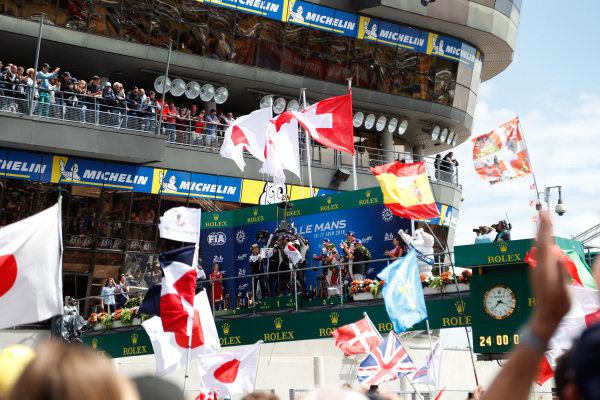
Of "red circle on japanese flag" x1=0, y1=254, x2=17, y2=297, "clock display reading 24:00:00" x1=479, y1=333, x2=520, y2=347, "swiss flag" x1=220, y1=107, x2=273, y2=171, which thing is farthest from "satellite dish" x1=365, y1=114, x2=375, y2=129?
"red circle on japanese flag" x1=0, y1=254, x2=17, y2=297

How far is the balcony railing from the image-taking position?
30.4 m

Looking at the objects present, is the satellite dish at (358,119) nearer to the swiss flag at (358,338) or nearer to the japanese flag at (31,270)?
the swiss flag at (358,338)

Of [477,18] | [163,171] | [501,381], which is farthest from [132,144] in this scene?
[501,381]

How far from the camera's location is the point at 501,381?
8.24 ft

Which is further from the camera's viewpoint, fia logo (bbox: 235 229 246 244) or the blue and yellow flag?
fia logo (bbox: 235 229 246 244)

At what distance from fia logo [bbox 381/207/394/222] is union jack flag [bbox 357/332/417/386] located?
29.1 ft

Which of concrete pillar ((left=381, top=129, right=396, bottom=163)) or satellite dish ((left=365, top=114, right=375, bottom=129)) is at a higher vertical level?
satellite dish ((left=365, top=114, right=375, bottom=129))

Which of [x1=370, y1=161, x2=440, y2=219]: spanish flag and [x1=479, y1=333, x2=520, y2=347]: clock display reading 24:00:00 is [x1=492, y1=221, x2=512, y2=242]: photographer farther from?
[x1=479, y1=333, x2=520, y2=347]: clock display reading 24:00:00

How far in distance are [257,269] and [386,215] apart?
4.05 metres

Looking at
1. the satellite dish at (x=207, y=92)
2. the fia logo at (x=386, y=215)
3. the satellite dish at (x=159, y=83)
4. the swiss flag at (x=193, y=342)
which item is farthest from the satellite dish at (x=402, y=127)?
the swiss flag at (x=193, y=342)

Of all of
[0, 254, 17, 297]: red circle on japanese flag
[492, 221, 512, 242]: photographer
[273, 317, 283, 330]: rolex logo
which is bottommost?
[273, 317, 283, 330]: rolex logo

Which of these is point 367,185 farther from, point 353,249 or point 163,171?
point 353,249

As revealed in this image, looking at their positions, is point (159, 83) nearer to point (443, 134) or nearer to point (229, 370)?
point (443, 134)

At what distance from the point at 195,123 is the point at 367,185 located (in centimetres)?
893
